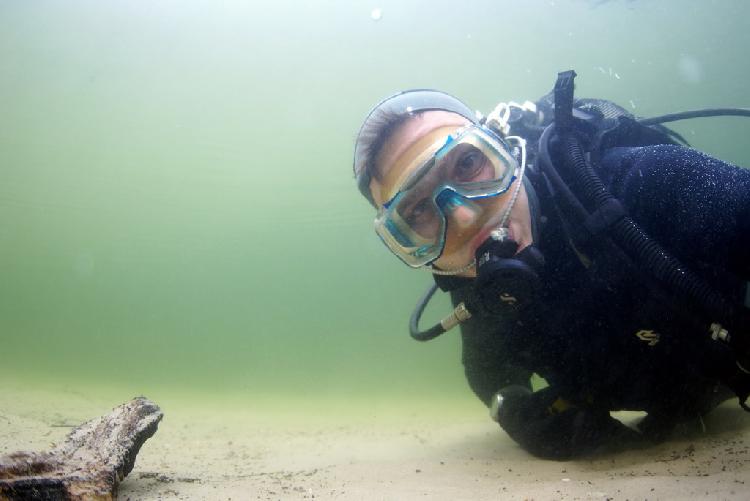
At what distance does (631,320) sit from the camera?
2383mm

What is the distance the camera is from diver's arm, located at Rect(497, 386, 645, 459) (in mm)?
2908

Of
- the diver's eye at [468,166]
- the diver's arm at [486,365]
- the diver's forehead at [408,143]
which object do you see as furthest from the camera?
the diver's arm at [486,365]

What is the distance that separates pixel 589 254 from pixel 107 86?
3175 cm

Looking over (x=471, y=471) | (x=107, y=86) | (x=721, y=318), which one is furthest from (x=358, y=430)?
(x=107, y=86)

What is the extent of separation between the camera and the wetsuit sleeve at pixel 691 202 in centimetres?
206

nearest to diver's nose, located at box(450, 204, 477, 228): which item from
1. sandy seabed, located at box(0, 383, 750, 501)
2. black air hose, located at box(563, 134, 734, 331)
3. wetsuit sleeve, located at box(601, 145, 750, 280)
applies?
black air hose, located at box(563, 134, 734, 331)

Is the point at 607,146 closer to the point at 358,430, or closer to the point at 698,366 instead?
the point at 698,366

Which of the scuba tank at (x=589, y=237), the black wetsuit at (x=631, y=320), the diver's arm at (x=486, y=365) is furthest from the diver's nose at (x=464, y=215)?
the diver's arm at (x=486, y=365)

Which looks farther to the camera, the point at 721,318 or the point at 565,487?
the point at 565,487

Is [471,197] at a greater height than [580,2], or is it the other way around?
[580,2]

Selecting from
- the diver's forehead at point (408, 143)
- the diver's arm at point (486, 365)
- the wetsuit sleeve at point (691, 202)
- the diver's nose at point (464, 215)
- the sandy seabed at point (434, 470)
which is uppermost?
the diver's forehead at point (408, 143)

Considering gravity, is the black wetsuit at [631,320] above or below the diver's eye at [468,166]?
below

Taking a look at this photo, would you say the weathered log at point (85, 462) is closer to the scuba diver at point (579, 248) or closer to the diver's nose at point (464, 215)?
the scuba diver at point (579, 248)

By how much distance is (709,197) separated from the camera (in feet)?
6.89
